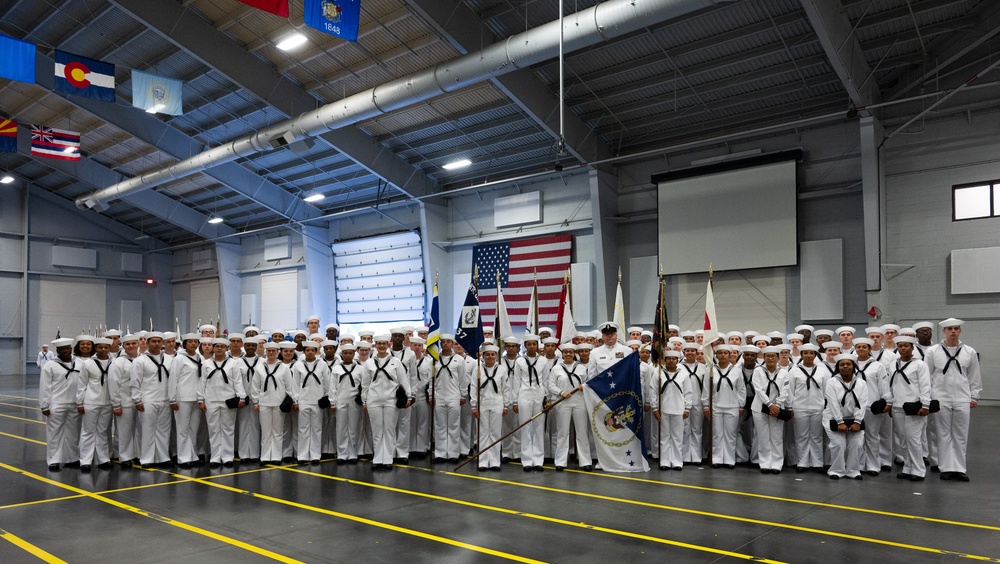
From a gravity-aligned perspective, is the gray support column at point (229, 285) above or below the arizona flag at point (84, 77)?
below

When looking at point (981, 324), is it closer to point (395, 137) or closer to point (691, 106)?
point (691, 106)

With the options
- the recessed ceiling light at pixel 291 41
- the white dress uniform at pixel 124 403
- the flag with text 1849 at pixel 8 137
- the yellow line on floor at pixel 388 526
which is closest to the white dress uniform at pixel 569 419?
the yellow line on floor at pixel 388 526

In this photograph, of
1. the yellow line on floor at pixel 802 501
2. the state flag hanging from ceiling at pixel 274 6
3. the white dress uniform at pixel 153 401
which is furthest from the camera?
the state flag hanging from ceiling at pixel 274 6

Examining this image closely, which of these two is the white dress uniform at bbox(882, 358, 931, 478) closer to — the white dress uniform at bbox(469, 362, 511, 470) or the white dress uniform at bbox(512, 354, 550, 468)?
the white dress uniform at bbox(512, 354, 550, 468)

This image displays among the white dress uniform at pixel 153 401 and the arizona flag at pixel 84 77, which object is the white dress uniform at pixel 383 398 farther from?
the arizona flag at pixel 84 77

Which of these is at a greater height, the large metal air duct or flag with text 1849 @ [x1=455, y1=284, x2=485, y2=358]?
the large metal air duct

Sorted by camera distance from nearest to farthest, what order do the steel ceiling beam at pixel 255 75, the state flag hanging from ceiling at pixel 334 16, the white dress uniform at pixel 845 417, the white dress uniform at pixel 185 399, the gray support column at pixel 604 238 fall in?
the white dress uniform at pixel 845 417, the white dress uniform at pixel 185 399, the state flag hanging from ceiling at pixel 334 16, the steel ceiling beam at pixel 255 75, the gray support column at pixel 604 238

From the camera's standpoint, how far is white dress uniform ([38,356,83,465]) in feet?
30.1

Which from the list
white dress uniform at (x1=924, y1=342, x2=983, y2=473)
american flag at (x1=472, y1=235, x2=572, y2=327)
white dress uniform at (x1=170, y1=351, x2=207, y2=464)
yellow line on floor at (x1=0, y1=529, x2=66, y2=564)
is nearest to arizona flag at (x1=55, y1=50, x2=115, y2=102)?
white dress uniform at (x1=170, y1=351, x2=207, y2=464)

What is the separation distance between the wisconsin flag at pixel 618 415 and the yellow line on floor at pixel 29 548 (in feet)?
20.4

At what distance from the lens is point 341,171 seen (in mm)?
23938

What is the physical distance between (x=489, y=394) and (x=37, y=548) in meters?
5.48

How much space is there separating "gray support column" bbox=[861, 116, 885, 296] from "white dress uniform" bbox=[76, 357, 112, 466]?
15.2m

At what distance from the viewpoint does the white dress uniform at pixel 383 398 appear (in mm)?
9336
